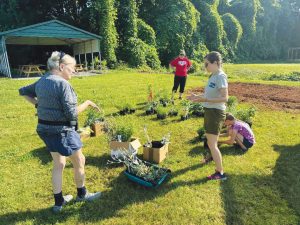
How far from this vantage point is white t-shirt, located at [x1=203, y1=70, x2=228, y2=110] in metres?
3.90

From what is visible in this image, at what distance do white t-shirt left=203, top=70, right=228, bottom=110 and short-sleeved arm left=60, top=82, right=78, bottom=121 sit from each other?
203 centimetres

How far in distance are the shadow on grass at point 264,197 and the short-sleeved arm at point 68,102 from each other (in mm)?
2431

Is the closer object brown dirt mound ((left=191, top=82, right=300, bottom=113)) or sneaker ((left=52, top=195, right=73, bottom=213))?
sneaker ((left=52, top=195, right=73, bottom=213))

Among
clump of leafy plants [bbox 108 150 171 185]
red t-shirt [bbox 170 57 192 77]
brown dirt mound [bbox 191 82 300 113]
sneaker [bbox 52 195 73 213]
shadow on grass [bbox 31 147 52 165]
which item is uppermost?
red t-shirt [bbox 170 57 192 77]

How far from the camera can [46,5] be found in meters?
26.2

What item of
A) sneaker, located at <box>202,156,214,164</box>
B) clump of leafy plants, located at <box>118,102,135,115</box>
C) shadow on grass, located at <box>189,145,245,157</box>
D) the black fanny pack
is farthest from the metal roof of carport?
the black fanny pack

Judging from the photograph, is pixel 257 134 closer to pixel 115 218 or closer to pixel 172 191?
pixel 172 191

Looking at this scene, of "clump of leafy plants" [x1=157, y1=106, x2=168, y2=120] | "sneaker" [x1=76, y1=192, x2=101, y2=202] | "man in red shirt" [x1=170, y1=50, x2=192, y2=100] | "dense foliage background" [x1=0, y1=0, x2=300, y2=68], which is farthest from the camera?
"dense foliage background" [x1=0, y1=0, x2=300, y2=68]

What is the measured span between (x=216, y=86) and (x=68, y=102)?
7.06 feet

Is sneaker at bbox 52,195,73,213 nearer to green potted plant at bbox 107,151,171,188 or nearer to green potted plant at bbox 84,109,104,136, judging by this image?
green potted plant at bbox 107,151,171,188

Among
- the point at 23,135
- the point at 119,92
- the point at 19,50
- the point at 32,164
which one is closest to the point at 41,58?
the point at 19,50

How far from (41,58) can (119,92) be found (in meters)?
18.7

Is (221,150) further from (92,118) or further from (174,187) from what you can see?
(92,118)

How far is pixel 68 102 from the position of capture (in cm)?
306
